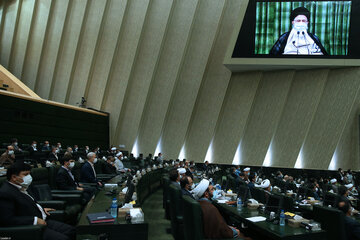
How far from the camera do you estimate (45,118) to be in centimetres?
1315

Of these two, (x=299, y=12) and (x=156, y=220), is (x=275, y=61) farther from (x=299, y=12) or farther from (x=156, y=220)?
(x=156, y=220)

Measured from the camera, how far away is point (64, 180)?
210 inches

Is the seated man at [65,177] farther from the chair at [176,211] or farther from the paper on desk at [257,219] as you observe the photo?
the paper on desk at [257,219]

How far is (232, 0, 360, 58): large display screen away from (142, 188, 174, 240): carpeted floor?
9.19 metres

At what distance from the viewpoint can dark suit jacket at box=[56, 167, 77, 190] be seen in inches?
208

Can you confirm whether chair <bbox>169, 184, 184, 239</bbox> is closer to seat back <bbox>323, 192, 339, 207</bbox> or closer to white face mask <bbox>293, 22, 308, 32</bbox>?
seat back <bbox>323, 192, 339, 207</bbox>

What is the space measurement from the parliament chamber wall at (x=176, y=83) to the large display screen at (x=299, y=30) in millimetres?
1733

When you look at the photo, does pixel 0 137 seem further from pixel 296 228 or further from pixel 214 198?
pixel 296 228

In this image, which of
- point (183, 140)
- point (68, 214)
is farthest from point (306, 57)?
point (68, 214)

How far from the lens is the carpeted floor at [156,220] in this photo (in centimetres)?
491

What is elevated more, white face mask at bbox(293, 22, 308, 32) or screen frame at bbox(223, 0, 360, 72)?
white face mask at bbox(293, 22, 308, 32)

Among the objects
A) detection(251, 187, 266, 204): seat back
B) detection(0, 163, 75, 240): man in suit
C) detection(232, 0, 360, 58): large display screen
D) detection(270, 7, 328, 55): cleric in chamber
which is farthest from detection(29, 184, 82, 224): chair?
detection(270, 7, 328, 55): cleric in chamber

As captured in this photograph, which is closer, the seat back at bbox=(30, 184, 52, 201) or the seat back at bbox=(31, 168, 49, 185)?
the seat back at bbox=(30, 184, 52, 201)

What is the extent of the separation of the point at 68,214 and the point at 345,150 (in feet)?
51.6
